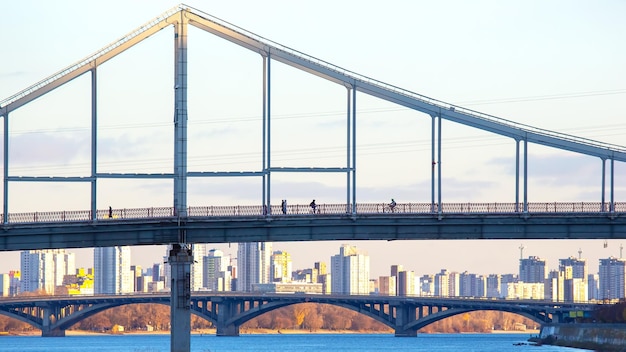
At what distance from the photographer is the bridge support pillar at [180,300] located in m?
102

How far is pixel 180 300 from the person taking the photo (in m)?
102

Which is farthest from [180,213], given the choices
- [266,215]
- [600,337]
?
[600,337]

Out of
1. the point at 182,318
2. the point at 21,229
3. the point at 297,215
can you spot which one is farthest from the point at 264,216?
the point at 21,229

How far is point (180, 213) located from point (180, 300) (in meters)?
5.90

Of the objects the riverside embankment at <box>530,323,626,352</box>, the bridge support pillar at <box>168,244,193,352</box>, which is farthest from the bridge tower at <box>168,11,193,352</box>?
the riverside embankment at <box>530,323,626,352</box>

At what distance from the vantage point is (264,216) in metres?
104

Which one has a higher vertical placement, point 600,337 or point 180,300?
point 180,300

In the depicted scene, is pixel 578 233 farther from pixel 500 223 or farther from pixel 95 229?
pixel 95 229

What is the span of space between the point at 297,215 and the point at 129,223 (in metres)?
11.2

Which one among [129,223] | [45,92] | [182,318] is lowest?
[182,318]

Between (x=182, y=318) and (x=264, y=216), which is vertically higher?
(x=264, y=216)

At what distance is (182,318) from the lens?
102000 millimetres

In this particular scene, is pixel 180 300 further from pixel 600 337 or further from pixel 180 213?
pixel 600 337

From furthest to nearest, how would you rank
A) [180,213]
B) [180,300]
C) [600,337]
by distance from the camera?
1. [600,337]
2. [180,213]
3. [180,300]
